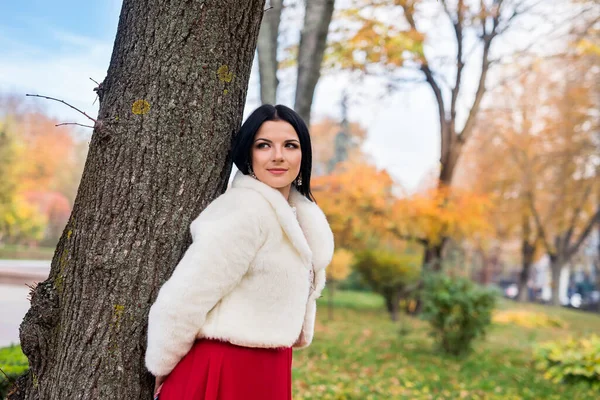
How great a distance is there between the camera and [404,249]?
13508 millimetres

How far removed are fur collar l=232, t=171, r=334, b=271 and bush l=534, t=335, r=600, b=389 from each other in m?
4.95

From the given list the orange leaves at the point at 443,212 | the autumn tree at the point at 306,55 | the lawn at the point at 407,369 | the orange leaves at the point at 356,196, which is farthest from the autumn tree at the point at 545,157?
the autumn tree at the point at 306,55

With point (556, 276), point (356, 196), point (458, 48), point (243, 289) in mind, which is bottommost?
point (556, 276)

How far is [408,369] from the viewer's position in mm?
6738

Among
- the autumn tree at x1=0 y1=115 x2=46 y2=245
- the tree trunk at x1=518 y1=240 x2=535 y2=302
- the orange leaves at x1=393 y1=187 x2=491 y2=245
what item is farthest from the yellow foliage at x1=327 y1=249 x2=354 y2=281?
the tree trunk at x1=518 y1=240 x2=535 y2=302

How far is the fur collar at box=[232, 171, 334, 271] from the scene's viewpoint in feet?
6.03

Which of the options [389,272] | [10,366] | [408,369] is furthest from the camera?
[389,272]

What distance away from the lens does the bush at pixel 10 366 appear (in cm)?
255

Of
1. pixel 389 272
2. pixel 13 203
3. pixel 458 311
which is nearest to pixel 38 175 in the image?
pixel 13 203

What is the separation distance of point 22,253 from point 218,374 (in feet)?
64.9

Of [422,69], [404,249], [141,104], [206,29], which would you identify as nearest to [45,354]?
[141,104]

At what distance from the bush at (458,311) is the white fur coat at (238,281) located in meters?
6.02

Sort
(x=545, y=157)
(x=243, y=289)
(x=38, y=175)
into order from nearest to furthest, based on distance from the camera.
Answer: (x=243, y=289) < (x=545, y=157) < (x=38, y=175)

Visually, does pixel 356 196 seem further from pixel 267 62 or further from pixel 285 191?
pixel 285 191
